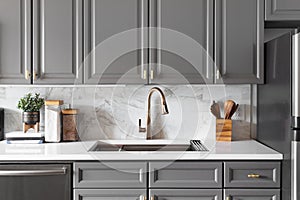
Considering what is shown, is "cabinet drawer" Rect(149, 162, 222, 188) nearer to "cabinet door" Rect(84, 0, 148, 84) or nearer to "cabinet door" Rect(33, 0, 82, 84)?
"cabinet door" Rect(84, 0, 148, 84)

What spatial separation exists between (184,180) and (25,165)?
0.92m

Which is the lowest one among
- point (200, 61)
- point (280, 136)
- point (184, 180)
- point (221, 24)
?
point (184, 180)

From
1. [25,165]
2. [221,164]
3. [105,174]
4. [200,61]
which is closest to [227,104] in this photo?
[200,61]

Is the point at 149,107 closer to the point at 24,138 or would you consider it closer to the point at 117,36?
the point at 117,36

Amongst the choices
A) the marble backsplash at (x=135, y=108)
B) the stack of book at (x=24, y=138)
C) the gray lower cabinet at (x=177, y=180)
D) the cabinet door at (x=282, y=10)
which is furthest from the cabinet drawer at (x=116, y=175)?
the cabinet door at (x=282, y=10)

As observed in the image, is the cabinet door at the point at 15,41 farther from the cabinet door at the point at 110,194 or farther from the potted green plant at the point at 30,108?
the cabinet door at the point at 110,194

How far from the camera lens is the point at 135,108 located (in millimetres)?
3070

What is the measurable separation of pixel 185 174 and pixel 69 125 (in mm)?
1007

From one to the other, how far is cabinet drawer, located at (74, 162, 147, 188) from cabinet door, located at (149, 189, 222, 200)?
0.09m

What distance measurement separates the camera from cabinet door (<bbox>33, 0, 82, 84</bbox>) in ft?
8.75

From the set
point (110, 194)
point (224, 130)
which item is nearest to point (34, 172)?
point (110, 194)

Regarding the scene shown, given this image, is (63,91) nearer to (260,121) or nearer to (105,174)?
(105,174)

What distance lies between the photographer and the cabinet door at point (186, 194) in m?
2.33

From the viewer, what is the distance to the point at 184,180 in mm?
2340
